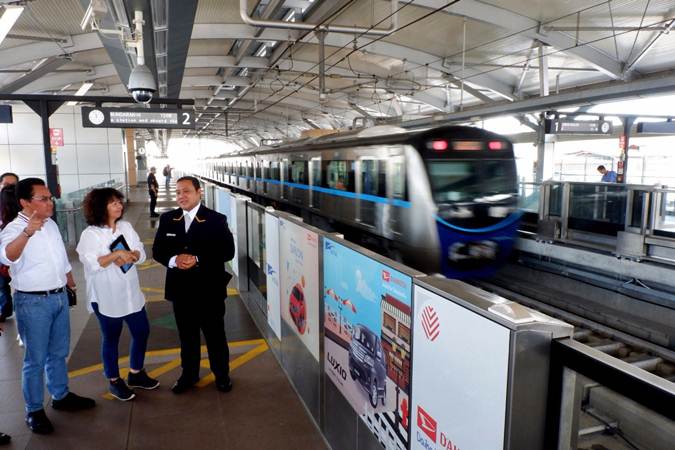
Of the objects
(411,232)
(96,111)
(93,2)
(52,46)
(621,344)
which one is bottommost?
(621,344)

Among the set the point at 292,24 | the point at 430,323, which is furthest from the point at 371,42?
the point at 430,323

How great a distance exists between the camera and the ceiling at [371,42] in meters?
11.3

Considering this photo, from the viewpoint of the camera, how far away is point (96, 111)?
10555mm

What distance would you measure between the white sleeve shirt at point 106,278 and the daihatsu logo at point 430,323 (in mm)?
3034

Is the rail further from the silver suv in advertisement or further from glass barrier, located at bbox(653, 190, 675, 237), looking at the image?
glass barrier, located at bbox(653, 190, 675, 237)

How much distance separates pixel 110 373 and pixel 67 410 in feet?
1.41

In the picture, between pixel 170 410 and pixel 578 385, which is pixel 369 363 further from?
pixel 170 410

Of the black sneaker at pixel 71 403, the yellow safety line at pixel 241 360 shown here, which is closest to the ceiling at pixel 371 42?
the yellow safety line at pixel 241 360

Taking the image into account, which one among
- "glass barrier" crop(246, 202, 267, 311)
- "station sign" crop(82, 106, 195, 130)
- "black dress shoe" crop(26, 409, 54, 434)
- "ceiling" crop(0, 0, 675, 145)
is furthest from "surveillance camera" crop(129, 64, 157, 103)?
"black dress shoe" crop(26, 409, 54, 434)

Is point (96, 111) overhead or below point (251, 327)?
overhead

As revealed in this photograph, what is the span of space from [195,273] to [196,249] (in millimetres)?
218

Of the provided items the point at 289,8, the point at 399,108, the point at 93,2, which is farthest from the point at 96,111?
the point at 399,108

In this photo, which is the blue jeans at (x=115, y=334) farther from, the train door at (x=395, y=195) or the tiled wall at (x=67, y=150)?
the tiled wall at (x=67, y=150)

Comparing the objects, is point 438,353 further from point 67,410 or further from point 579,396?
point 67,410
